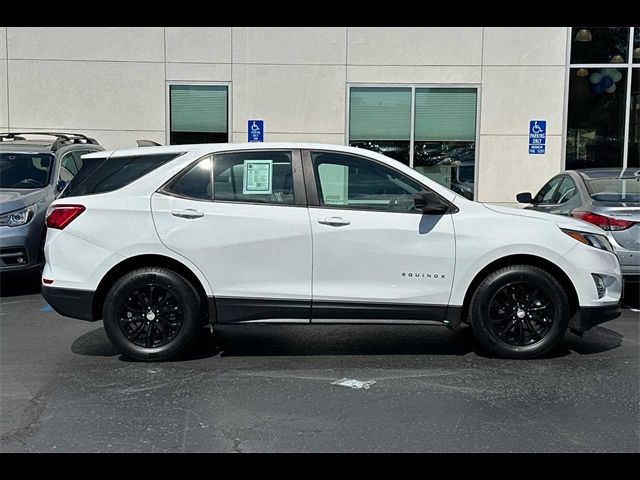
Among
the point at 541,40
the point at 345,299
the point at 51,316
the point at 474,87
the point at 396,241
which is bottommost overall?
the point at 51,316

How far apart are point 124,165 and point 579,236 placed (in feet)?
12.4

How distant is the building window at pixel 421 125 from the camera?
14906mm

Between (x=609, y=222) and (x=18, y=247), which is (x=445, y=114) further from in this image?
(x=18, y=247)

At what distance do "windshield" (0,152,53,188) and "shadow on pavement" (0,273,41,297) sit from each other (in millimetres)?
1157

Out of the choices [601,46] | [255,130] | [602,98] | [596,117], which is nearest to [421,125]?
[255,130]

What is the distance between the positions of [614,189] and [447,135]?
6876 mm

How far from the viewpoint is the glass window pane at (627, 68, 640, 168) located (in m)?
15.1

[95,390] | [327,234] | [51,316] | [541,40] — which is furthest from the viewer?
[541,40]

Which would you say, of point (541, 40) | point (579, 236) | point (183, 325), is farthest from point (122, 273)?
point (541, 40)

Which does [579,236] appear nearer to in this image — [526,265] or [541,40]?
[526,265]

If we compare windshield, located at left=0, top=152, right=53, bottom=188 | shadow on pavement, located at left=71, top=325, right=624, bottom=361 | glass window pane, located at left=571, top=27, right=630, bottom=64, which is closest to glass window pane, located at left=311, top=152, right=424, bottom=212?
shadow on pavement, located at left=71, top=325, right=624, bottom=361

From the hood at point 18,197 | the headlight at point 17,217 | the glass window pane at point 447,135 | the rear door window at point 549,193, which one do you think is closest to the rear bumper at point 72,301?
the headlight at point 17,217

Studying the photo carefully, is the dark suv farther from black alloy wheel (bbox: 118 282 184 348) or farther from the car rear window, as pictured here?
black alloy wheel (bbox: 118 282 184 348)

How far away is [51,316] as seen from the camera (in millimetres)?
7973
